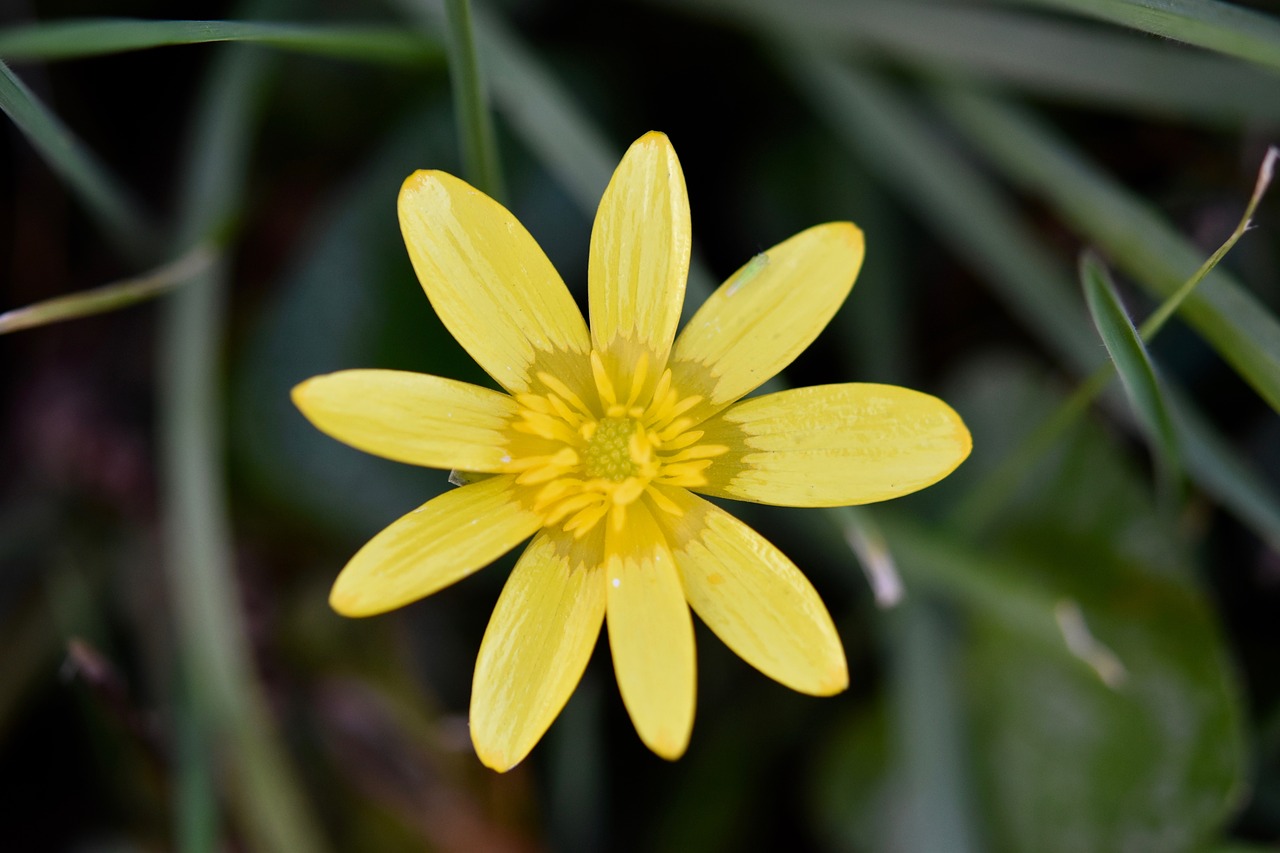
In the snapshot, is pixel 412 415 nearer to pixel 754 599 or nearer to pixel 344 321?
pixel 754 599

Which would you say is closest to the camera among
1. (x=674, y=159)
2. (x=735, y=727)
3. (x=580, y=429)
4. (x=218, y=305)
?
(x=674, y=159)

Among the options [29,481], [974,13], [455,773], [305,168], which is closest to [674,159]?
[974,13]

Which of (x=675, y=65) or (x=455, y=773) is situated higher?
(x=675, y=65)

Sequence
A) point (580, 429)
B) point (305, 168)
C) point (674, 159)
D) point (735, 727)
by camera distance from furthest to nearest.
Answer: point (305, 168)
point (735, 727)
point (580, 429)
point (674, 159)

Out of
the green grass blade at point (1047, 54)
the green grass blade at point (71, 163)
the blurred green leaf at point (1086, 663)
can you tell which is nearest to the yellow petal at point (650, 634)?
the blurred green leaf at point (1086, 663)

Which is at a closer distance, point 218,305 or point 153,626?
point 218,305

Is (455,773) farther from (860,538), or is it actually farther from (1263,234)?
(1263,234)

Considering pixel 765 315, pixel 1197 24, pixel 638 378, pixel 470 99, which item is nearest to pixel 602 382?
pixel 638 378
